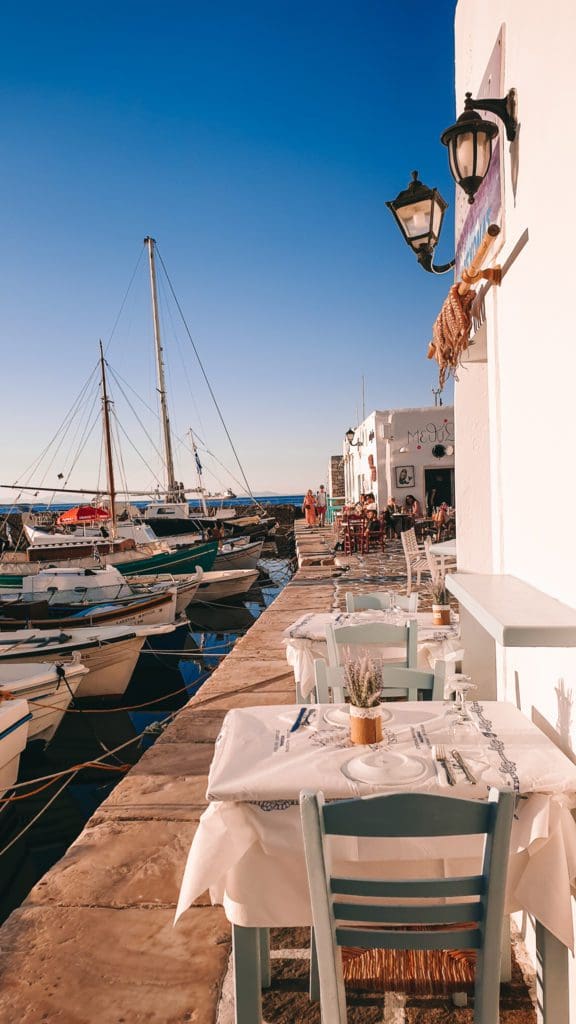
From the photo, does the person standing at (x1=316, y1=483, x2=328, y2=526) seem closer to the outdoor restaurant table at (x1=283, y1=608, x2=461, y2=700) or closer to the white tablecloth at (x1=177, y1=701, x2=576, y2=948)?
the outdoor restaurant table at (x1=283, y1=608, x2=461, y2=700)

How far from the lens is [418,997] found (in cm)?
242

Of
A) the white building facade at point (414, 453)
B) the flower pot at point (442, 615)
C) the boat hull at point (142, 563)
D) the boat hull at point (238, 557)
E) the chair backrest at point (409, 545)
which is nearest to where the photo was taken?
the flower pot at point (442, 615)

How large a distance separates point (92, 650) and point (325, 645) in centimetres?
668

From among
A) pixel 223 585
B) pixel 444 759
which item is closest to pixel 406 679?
pixel 444 759

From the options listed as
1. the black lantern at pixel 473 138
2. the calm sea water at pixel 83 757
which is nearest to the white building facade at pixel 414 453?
the calm sea water at pixel 83 757

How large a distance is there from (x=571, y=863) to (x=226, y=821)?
112 cm

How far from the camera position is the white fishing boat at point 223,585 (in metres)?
20.2

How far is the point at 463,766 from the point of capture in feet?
7.32

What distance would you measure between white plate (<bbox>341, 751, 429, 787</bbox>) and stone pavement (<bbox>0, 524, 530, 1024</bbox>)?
917 mm

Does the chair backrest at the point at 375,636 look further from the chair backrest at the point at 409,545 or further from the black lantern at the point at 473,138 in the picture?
the chair backrest at the point at 409,545

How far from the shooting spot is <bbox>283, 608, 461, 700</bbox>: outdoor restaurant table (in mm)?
4570

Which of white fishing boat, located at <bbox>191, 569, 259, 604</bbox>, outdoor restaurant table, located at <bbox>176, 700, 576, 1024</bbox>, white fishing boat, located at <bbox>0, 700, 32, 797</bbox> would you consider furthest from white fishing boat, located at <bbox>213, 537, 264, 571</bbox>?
outdoor restaurant table, located at <bbox>176, 700, 576, 1024</bbox>

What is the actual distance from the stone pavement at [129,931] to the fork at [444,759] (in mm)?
930

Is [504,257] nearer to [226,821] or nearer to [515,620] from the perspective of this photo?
[515,620]
